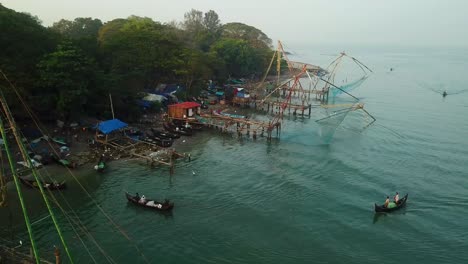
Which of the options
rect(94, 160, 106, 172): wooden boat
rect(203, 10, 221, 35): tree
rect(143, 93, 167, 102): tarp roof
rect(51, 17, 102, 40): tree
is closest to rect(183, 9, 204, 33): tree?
rect(203, 10, 221, 35): tree

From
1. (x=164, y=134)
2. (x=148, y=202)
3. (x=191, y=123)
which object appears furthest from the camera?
(x=191, y=123)

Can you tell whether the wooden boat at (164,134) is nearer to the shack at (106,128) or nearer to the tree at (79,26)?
the shack at (106,128)

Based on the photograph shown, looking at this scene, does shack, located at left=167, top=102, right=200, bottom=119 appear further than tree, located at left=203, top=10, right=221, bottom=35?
No

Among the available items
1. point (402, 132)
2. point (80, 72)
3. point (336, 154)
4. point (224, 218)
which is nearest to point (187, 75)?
point (80, 72)

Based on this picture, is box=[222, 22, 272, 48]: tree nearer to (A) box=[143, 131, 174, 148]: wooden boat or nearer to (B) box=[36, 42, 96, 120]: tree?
(A) box=[143, 131, 174, 148]: wooden boat

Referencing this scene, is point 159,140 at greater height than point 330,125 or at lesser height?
lesser

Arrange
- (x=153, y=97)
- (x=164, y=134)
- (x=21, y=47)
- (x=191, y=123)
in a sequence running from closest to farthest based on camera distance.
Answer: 1. (x=21, y=47)
2. (x=164, y=134)
3. (x=191, y=123)
4. (x=153, y=97)

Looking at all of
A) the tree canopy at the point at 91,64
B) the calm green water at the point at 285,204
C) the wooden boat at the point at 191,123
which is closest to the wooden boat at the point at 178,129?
the wooden boat at the point at 191,123

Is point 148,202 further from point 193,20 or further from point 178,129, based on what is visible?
point 193,20

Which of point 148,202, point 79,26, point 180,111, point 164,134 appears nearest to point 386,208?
point 148,202
